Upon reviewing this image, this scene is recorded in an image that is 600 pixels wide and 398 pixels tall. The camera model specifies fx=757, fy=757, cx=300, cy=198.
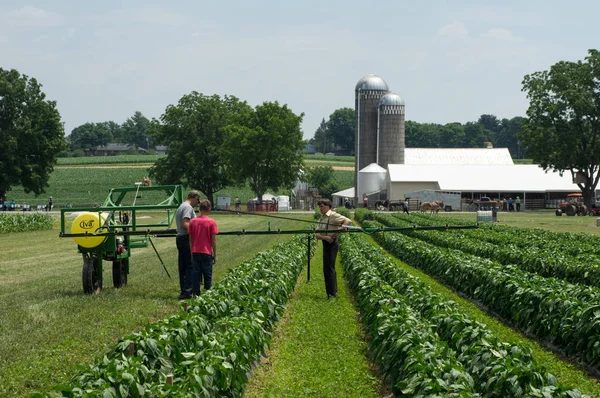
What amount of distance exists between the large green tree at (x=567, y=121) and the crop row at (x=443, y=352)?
206 ft

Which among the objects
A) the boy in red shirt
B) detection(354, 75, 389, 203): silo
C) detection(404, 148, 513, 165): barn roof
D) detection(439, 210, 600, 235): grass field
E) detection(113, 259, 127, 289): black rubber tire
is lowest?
detection(439, 210, 600, 235): grass field

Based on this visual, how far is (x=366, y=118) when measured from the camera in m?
98.6

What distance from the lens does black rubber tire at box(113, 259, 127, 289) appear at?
1711 centimetres

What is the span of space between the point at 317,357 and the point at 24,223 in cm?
3741

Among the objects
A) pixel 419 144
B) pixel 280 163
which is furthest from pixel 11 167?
pixel 419 144

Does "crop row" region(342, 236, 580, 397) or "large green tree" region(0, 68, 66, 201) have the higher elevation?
"large green tree" region(0, 68, 66, 201)

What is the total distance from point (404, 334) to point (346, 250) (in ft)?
45.6

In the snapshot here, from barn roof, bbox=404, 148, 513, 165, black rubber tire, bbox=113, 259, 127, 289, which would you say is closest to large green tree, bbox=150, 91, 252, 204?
barn roof, bbox=404, 148, 513, 165

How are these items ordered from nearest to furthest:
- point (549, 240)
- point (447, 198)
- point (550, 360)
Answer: point (550, 360), point (549, 240), point (447, 198)

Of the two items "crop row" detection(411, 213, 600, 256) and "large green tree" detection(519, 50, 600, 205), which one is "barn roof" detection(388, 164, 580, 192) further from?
"crop row" detection(411, 213, 600, 256)

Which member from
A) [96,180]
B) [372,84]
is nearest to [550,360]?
[372,84]

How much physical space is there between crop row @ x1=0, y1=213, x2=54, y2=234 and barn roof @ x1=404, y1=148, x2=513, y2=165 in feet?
192

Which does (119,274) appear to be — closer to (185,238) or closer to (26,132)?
(185,238)

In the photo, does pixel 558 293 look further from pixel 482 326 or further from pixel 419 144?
pixel 419 144
